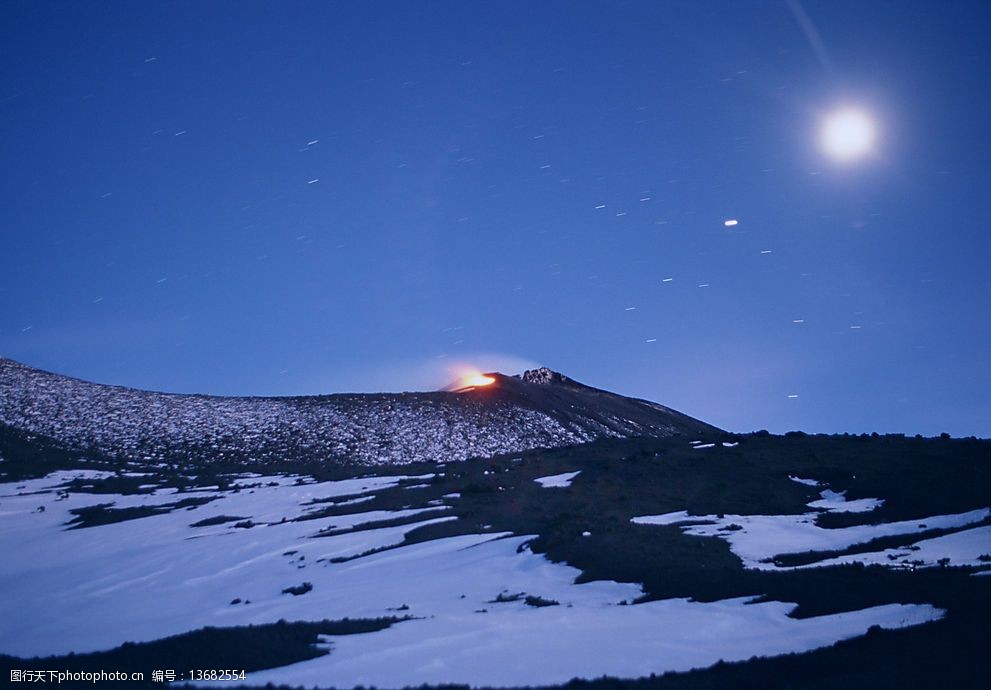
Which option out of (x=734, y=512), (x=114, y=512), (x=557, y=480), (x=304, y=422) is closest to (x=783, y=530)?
(x=734, y=512)

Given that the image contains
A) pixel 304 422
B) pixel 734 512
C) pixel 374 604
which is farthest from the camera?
pixel 304 422

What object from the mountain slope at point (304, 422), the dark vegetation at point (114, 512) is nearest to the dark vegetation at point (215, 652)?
the dark vegetation at point (114, 512)

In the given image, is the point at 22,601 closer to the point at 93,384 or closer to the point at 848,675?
the point at 848,675

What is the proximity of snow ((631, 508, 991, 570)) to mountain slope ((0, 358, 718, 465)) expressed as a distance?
139 feet

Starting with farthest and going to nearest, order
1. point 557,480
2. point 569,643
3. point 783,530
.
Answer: point 557,480 < point 783,530 < point 569,643

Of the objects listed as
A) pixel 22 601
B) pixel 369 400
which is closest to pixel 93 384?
pixel 369 400

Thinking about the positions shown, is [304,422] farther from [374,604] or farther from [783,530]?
[374,604]

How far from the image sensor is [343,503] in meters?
40.7

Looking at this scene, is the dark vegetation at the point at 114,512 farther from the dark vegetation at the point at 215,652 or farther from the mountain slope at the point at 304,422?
the dark vegetation at the point at 215,652

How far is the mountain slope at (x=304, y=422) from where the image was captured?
70.1m

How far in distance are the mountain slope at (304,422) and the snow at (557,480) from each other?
27.5m

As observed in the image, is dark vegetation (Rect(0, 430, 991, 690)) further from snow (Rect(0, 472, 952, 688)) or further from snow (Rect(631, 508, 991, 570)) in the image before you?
snow (Rect(0, 472, 952, 688))

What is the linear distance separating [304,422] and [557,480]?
45135 mm

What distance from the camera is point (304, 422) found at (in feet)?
261
